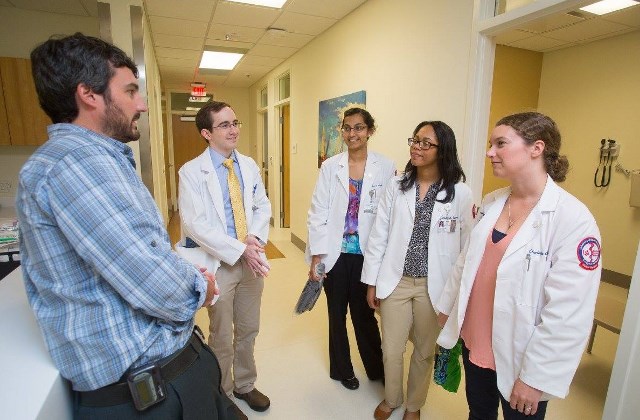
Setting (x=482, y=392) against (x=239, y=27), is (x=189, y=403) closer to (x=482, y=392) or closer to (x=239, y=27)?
(x=482, y=392)

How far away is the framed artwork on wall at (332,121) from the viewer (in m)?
3.73

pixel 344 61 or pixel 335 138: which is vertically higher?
pixel 344 61

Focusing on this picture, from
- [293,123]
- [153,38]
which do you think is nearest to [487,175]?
[293,123]

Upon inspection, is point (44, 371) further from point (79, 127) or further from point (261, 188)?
point (261, 188)

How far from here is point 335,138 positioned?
406 cm

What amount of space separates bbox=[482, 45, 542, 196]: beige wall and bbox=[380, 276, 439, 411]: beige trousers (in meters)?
3.20

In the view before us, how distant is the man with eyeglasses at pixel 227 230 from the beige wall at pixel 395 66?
4.82ft

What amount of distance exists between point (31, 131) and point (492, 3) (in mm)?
3903

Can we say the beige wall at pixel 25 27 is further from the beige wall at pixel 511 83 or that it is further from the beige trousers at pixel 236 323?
the beige wall at pixel 511 83

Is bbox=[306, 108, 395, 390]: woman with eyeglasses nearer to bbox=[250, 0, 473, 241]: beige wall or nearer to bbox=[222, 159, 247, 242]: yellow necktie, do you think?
bbox=[222, 159, 247, 242]: yellow necktie

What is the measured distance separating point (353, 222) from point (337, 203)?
146 mm

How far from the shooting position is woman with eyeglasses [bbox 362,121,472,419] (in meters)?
1.71

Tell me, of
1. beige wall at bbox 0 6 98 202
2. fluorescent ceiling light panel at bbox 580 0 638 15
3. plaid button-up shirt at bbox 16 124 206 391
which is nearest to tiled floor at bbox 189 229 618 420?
plaid button-up shirt at bbox 16 124 206 391

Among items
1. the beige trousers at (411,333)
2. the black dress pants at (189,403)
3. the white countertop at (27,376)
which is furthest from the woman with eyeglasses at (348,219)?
the white countertop at (27,376)
